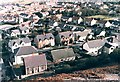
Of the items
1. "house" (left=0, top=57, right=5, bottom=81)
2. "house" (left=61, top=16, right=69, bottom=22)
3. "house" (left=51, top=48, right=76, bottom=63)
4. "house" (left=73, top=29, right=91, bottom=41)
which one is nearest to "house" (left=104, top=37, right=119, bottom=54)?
"house" (left=51, top=48, right=76, bottom=63)

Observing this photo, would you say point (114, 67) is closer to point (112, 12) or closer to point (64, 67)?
point (64, 67)

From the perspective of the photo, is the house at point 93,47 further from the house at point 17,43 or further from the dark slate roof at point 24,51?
the house at point 17,43

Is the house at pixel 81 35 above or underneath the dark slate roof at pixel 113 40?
underneath

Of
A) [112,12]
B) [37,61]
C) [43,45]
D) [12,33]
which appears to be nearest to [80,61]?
[37,61]

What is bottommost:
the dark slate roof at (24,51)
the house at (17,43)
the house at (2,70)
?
the house at (2,70)

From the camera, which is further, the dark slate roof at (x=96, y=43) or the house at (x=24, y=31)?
the house at (x=24, y=31)

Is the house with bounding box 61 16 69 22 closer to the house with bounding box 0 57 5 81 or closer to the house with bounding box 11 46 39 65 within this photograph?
the house with bounding box 11 46 39 65

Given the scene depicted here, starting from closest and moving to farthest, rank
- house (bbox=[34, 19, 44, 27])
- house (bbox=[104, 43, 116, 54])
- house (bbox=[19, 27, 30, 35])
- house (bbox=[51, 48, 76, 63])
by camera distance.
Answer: house (bbox=[51, 48, 76, 63]), house (bbox=[104, 43, 116, 54]), house (bbox=[19, 27, 30, 35]), house (bbox=[34, 19, 44, 27])

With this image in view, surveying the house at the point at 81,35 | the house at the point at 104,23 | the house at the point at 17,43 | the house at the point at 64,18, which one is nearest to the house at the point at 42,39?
the house at the point at 17,43

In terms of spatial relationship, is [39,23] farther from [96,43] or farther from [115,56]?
[115,56]

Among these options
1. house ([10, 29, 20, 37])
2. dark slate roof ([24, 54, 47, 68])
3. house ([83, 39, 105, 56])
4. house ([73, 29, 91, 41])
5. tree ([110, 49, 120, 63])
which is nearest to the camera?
dark slate roof ([24, 54, 47, 68])
